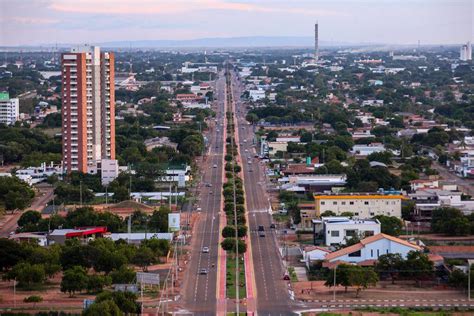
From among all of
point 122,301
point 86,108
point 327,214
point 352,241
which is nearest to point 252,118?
point 86,108

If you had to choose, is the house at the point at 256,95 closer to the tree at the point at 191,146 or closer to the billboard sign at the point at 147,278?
the tree at the point at 191,146

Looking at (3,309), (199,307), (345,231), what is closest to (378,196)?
(345,231)

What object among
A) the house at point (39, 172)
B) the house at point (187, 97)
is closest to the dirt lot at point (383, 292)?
the house at point (39, 172)

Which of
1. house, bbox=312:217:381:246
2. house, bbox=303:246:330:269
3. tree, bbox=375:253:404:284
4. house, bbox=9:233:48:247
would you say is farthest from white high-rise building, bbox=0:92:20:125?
tree, bbox=375:253:404:284

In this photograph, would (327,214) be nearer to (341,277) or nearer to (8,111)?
(341,277)

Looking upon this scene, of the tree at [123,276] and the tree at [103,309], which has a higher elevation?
the tree at [103,309]

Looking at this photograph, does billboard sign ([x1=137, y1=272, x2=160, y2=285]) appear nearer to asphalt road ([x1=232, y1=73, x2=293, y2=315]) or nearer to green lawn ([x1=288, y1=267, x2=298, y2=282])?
asphalt road ([x1=232, y1=73, x2=293, y2=315])
